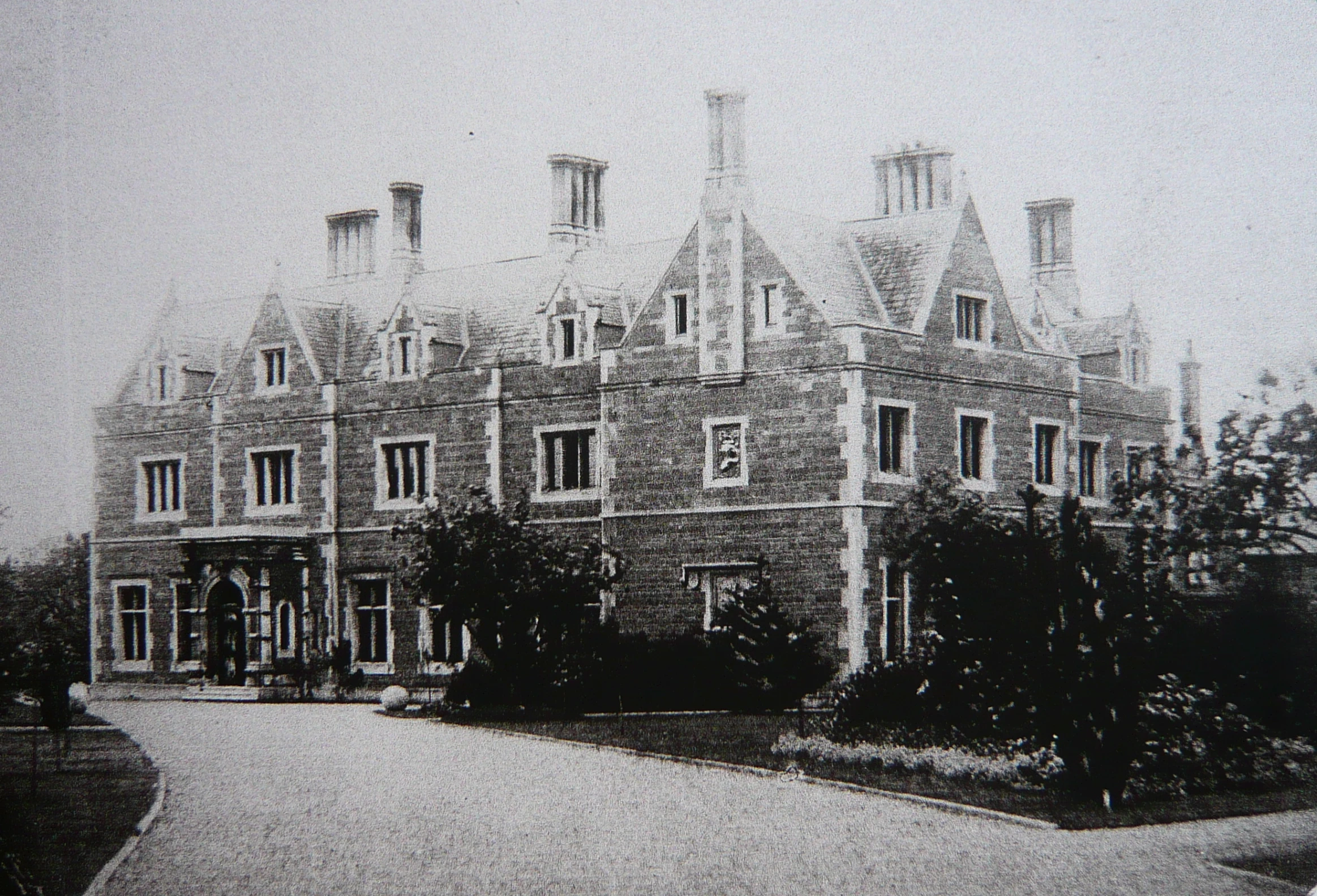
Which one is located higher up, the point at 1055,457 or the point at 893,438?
the point at 893,438

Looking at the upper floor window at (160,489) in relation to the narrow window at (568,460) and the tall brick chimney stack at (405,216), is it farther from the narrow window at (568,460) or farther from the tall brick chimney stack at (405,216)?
the narrow window at (568,460)

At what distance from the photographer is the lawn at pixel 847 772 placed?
923 cm

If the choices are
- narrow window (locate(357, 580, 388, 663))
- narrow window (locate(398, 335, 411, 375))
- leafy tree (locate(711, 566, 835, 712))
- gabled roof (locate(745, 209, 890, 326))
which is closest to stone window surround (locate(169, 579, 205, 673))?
narrow window (locate(357, 580, 388, 663))

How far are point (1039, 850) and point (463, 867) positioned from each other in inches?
138

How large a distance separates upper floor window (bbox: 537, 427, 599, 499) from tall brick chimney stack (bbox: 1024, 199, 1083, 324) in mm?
3715

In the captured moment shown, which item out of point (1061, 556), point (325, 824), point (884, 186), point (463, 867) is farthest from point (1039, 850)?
point (884, 186)

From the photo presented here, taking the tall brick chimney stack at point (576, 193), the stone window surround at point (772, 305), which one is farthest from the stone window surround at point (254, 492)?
the stone window surround at point (772, 305)

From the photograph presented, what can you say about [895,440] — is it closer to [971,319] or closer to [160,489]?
[971,319]

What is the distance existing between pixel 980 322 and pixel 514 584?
4.32 metres

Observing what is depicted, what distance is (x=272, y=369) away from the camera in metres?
10.0

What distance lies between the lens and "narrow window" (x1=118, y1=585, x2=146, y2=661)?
332 inches

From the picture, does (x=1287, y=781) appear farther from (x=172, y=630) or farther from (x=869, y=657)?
(x=172, y=630)

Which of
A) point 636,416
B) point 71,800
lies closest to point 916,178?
point 636,416

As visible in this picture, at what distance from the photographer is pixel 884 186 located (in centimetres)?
1048
